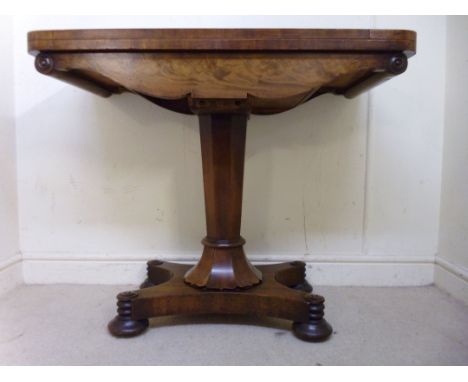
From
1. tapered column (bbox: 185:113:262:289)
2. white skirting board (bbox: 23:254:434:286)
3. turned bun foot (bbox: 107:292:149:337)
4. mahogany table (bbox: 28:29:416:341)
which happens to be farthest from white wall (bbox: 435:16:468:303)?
turned bun foot (bbox: 107:292:149:337)

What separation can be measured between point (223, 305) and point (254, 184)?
1.72ft

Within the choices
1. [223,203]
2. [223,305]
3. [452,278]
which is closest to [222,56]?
[223,203]

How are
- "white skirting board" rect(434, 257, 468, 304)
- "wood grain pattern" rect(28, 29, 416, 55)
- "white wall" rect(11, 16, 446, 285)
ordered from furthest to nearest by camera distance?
1. "white wall" rect(11, 16, 446, 285)
2. "white skirting board" rect(434, 257, 468, 304)
3. "wood grain pattern" rect(28, 29, 416, 55)

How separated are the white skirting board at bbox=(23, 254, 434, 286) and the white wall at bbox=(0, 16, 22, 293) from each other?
0.07 meters

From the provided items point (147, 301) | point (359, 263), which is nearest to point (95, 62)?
point (147, 301)

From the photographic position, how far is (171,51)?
0.89 meters

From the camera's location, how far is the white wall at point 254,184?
145 centimetres

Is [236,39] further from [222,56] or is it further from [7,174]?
[7,174]

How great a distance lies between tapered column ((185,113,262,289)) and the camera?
1.09 meters

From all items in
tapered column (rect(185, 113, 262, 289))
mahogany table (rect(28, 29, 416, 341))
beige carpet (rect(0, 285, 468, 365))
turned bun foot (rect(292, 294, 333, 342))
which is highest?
mahogany table (rect(28, 29, 416, 341))

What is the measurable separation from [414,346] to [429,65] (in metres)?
0.97

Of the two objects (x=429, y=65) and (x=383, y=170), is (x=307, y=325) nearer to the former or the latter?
(x=383, y=170)

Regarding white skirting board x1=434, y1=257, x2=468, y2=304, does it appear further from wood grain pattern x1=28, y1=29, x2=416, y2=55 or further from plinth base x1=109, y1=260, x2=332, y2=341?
wood grain pattern x1=28, y1=29, x2=416, y2=55

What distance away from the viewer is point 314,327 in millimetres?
1010
